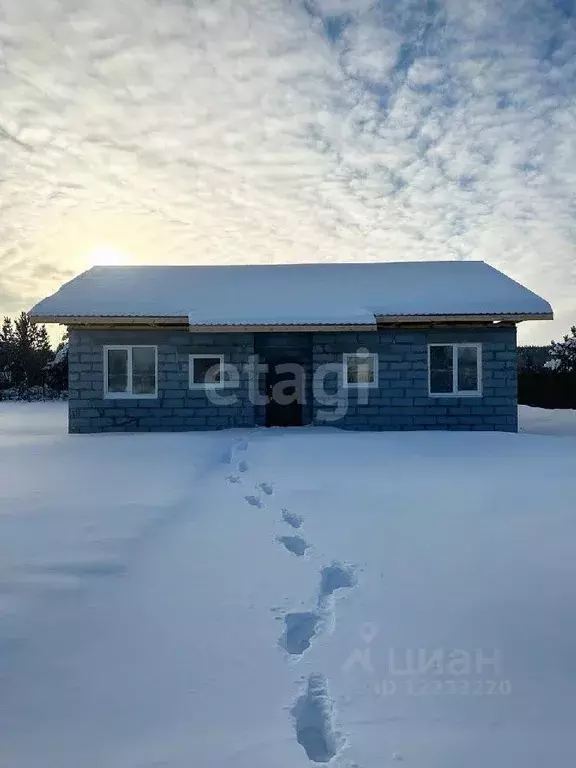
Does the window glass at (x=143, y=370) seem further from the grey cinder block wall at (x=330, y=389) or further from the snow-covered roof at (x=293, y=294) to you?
the snow-covered roof at (x=293, y=294)

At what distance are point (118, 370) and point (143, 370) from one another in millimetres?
Answer: 564

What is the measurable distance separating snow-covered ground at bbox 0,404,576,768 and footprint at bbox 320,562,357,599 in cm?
2

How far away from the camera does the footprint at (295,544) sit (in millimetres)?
4488

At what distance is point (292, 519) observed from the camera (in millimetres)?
5391

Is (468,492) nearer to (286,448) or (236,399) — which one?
(286,448)

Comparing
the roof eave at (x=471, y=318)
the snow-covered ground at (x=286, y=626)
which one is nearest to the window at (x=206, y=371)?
the roof eave at (x=471, y=318)

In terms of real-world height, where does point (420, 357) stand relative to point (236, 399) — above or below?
above

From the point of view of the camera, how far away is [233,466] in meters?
8.32

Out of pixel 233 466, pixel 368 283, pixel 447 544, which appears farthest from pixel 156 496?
pixel 368 283

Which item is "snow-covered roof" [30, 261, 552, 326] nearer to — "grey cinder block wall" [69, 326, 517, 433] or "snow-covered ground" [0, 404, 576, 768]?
"grey cinder block wall" [69, 326, 517, 433]

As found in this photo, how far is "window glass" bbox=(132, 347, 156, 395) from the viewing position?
42.2ft

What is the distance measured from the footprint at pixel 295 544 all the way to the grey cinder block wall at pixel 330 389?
808cm

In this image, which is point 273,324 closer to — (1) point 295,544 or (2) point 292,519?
(2) point 292,519

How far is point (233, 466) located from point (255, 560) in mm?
4140
